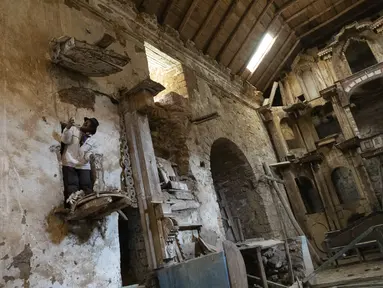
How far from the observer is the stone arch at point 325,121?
13439 mm

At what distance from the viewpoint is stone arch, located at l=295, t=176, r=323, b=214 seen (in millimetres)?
12969

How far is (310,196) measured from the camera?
13.2m

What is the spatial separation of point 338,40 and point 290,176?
638cm

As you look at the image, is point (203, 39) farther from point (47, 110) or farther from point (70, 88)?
point (47, 110)

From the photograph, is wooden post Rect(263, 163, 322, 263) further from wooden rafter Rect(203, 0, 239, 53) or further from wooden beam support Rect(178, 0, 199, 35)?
wooden beam support Rect(178, 0, 199, 35)

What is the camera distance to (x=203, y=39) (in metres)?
9.05

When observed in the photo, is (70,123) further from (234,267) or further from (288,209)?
(288,209)

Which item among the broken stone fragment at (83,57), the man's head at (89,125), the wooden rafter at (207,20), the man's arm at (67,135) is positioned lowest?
the man's arm at (67,135)

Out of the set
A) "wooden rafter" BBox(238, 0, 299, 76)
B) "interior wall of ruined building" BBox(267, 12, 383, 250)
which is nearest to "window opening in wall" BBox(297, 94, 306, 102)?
"interior wall of ruined building" BBox(267, 12, 383, 250)

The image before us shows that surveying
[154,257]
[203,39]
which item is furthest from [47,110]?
[203,39]

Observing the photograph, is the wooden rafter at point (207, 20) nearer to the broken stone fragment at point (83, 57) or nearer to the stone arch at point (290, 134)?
the broken stone fragment at point (83, 57)

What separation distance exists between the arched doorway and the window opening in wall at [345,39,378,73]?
8.26 metres

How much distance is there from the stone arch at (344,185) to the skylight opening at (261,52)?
547 cm

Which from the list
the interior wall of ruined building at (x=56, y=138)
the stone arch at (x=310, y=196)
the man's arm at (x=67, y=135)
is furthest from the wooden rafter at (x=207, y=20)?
the stone arch at (x=310, y=196)
